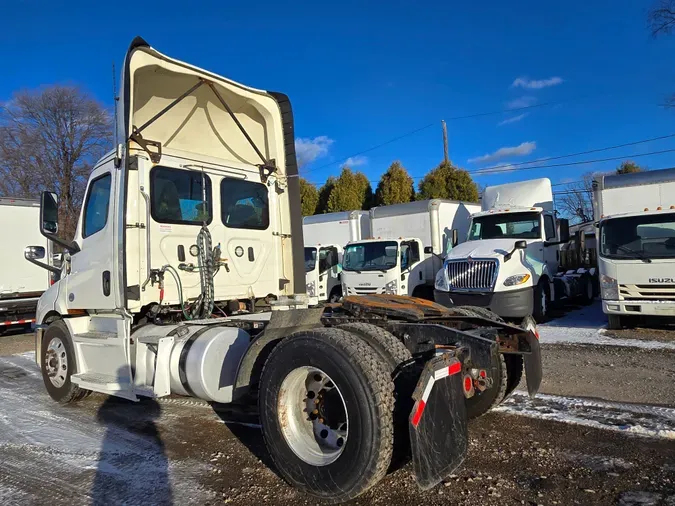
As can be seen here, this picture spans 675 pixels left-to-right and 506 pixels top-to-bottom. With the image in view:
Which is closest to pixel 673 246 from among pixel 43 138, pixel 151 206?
pixel 151 206

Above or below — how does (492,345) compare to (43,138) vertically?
below

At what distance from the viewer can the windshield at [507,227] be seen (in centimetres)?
1265

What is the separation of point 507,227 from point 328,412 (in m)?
10.5

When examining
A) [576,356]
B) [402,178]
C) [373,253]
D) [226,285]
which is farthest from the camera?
[402,178]

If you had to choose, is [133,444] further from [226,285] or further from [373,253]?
[373,253]

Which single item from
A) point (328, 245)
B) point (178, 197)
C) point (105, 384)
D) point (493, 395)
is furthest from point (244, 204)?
point (328, 245)

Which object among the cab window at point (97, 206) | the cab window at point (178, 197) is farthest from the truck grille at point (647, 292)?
the cab window at point (97, 206)

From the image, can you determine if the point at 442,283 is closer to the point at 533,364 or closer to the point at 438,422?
the point at 533,364

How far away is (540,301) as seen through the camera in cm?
1142

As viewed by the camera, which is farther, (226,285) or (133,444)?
(226,285)

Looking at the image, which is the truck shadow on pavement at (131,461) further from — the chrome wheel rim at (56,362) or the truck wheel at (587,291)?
the truck wheel at (587,291)

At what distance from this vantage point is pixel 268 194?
21.7 feet

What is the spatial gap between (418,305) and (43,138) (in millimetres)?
33244

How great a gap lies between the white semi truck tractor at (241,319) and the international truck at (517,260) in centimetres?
545
